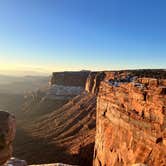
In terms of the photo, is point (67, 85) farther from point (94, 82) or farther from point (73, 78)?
point (94, 82)

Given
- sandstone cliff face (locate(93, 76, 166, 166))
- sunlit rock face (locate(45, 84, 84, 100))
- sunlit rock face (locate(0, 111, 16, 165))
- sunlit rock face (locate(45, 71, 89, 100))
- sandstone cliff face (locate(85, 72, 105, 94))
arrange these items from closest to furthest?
1. sunlit rock face (locate(0, 111, 16, 165))
2. sandstone cliff face (locate(93, 76, 166, 166))
3. sandstone cliff face (locate(85, 72, 105, 94))
4. sunlit rock face (locate(45, 84, 84, 100))
5. sunlit rock face (locate(45, 71, 89, 100))

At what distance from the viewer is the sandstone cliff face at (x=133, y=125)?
49.2ft

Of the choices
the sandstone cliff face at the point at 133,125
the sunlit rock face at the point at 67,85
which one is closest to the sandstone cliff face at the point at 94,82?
the sunlit rock face at the point at 67,85

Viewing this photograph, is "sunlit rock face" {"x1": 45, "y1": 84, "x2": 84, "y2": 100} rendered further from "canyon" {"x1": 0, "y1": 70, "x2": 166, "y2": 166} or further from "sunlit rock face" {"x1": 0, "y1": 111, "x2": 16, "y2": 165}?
"sunlit rock face" {"x1": 0, "y1": 111, "x2": 16, "y2": 165}

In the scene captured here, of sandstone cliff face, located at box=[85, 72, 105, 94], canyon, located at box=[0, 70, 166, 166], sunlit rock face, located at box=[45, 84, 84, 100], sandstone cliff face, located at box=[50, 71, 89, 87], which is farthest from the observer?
sandstone cliff face, located at box=[50, 71, 89, 87]

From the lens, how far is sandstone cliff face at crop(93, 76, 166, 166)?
15.0m

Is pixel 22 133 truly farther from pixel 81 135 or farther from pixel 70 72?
pixel 70 72

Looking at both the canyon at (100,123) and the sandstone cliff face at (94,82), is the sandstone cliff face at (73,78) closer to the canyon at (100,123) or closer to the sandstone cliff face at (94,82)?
the canyon at (100,123)

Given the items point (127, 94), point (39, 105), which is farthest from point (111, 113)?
point (39, 105)

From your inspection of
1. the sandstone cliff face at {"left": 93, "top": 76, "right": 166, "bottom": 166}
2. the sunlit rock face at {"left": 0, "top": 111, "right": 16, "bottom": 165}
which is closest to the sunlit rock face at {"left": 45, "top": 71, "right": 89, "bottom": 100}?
the sandstone cliff face at {"left": 93, "top": 76, "right": 166, "bottom": 166}

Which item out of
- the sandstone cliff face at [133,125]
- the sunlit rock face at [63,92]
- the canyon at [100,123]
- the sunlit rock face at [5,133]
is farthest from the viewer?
the sunlit rock face at [63,92]

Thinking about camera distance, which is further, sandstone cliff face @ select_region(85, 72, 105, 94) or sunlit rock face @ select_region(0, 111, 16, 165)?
sandstone cliff face @ select_region(85, 72, 105, 94)

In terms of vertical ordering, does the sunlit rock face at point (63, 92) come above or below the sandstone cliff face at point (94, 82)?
below

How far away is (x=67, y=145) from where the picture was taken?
132 feet
